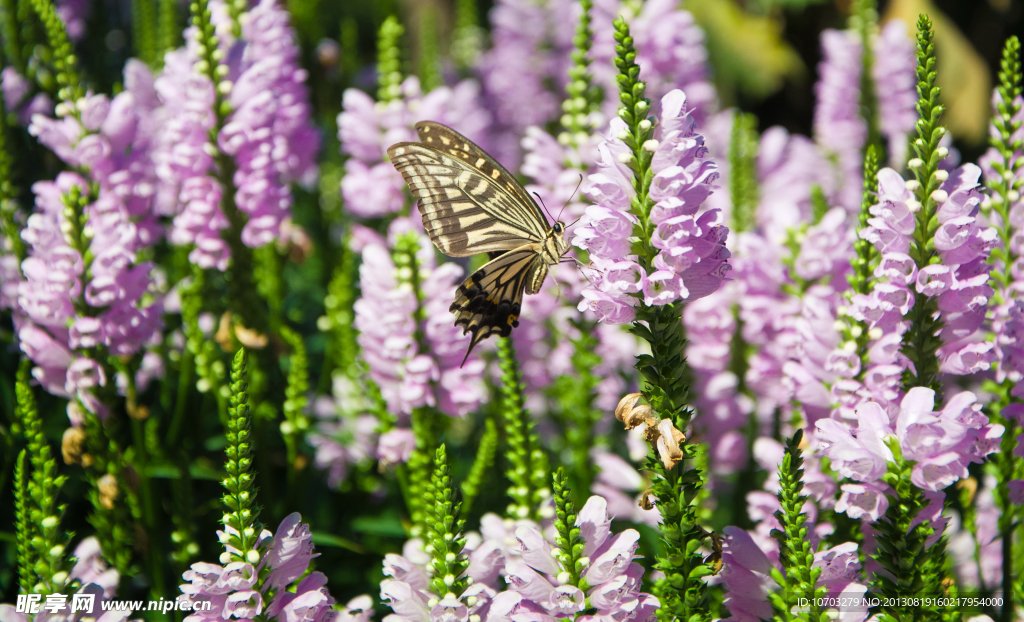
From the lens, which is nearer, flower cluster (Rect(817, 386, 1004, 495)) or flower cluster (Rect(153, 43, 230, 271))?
flower cluster (Rect(817, 386, 1004, 495))

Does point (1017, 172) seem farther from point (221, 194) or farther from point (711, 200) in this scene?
point (221, 194)

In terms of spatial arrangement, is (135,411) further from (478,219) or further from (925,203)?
(925,203)

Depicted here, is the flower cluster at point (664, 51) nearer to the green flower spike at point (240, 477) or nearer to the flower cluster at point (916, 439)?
the flower cluster at point (916, 439)

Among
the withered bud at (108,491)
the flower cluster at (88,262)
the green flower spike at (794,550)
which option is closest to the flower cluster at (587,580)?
the green flower spike at (794,550)

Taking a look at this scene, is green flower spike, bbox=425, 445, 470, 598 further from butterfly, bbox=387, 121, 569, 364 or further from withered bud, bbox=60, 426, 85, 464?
withered bud, bbox=60, 426, 85, 464

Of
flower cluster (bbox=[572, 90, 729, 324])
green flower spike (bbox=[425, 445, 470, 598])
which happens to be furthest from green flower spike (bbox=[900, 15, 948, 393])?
green flower spike (bbox=[425, 445, 470, 598])
